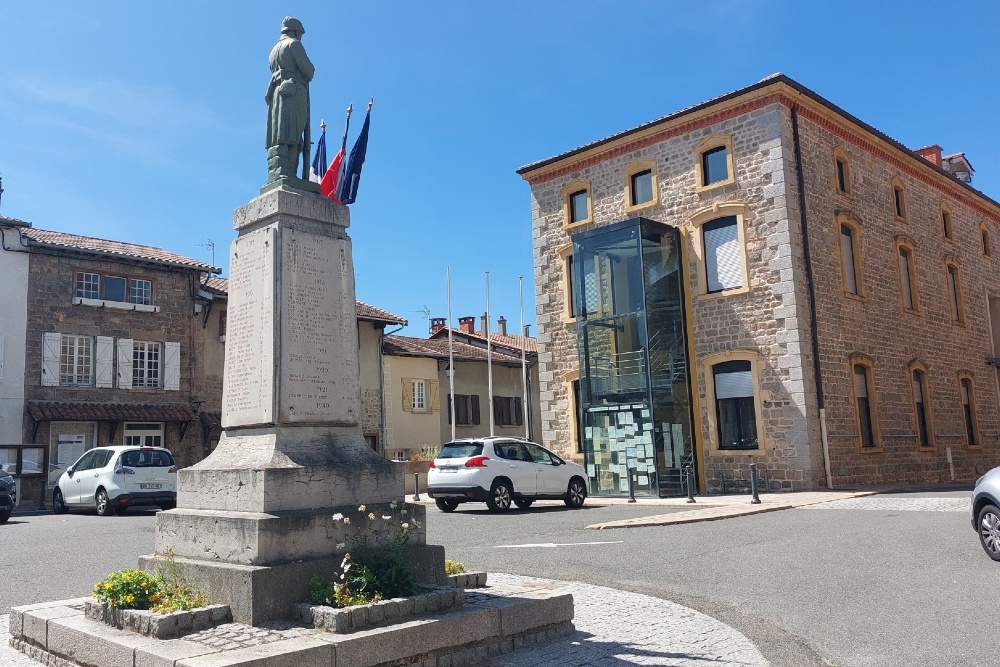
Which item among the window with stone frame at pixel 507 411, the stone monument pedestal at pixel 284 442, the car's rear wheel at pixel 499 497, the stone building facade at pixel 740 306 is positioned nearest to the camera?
the stone monument pedestal at pixel 284 442

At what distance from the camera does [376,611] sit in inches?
189

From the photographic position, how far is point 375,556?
18.0ft

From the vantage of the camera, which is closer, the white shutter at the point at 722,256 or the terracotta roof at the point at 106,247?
the white shutter at the point at 722,256

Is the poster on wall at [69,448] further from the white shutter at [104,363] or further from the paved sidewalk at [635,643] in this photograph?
the paved sidewalk at [635,643]

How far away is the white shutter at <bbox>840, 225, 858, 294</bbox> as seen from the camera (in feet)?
69.6

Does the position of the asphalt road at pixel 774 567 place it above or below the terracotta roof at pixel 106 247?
below

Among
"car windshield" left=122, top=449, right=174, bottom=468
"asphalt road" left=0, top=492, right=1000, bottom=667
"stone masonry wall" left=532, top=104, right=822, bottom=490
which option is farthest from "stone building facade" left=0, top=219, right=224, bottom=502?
"stone masonry wall" left=532, top=104, right=822, bottom=490

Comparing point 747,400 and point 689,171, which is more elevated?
point 689,171

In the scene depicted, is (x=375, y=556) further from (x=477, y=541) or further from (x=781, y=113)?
(x=781, y=113)

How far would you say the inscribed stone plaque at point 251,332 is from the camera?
5973 millimetres

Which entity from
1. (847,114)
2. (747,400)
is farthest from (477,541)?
(847,114)

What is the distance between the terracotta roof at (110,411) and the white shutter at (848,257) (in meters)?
20.4

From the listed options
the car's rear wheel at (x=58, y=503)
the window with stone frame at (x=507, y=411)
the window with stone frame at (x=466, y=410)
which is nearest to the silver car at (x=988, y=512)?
the car's rear wheel at (x=58, y=503)

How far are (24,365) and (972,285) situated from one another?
30932mm
